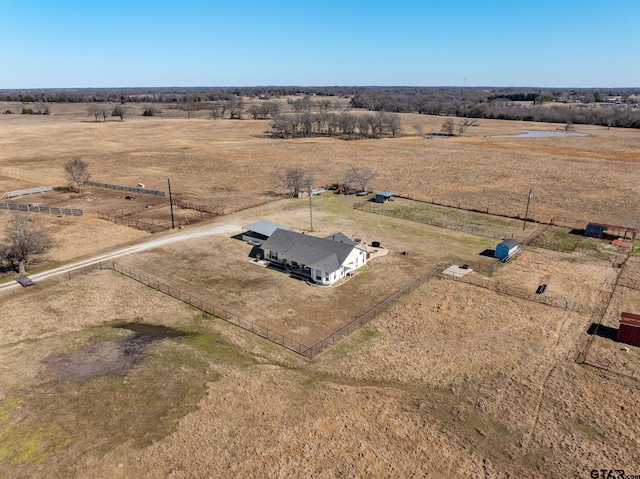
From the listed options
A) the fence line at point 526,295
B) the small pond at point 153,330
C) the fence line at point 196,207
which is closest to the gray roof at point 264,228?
the fence line at point 196,207

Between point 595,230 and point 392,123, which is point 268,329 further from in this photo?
point 392,123

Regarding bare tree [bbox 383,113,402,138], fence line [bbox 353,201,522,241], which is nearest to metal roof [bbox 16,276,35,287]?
fence line [bbox 353,201,522,241]

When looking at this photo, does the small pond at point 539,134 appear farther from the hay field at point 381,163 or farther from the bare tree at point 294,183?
the bare tree at point 294,183

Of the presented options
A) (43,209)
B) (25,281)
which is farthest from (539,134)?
(25,281)

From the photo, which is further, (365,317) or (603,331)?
(365,317)

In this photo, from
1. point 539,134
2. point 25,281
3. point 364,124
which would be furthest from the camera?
point 539,134

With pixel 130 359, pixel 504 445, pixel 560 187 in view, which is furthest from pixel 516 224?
pixel 130 359
